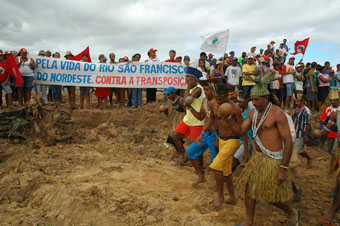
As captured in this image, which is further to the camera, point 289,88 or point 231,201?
point 289,88

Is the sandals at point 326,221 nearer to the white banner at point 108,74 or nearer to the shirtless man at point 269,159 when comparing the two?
the shirtless man at point 269,159

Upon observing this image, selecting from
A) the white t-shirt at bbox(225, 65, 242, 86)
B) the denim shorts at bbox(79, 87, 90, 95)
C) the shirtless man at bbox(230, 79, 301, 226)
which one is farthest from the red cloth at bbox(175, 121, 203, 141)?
the white t-shirt at bbox(225, 65, 242, 86)

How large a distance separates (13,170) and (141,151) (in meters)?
2.75

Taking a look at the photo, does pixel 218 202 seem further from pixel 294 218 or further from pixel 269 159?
pixel 269 159

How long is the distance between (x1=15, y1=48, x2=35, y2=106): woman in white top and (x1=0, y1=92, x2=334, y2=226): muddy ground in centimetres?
83

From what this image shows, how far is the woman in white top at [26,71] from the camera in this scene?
7004 millimetres

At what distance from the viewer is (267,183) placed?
2.99m

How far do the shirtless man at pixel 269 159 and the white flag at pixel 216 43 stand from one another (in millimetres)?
5168

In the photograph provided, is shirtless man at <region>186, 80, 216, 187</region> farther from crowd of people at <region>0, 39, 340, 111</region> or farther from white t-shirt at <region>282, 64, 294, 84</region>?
white t-shirt at <region>282, 64, 294, 84</region>

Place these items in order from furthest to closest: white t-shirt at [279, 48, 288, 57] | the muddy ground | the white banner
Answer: white t-shirt at [279, 48, 288, 57] < the white banner < the muddy ground

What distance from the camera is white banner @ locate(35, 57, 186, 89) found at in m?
7.64

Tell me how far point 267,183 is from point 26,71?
667 centimetres

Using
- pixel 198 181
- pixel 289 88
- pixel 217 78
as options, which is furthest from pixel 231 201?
pixel 289 88

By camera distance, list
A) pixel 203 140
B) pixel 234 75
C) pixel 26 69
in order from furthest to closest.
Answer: pixel 234 75
pixel 26 69
pixel 203 140
